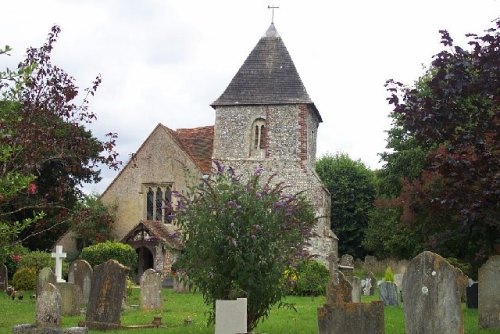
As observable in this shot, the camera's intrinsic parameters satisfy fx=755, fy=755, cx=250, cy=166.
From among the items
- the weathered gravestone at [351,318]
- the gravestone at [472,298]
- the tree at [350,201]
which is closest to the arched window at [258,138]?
the tree at [350,201]

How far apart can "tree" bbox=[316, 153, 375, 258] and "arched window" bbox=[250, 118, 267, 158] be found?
17.2 m

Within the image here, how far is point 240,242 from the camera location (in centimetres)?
1261

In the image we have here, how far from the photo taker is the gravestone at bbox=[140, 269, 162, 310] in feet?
64.6

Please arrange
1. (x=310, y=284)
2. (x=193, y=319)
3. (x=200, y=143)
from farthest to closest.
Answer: (x=200, y=143)
(x=310, y=284)
(x=193, y=319)

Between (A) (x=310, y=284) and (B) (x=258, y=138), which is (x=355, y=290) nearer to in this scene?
(A) (x=310, y=284)

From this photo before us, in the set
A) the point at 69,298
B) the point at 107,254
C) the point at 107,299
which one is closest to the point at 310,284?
the point at 107,254

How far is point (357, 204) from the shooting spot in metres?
54.8

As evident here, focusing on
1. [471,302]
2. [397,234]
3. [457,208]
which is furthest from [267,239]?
[397,234]

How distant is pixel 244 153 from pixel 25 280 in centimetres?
1299

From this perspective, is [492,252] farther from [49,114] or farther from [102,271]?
[49,114]

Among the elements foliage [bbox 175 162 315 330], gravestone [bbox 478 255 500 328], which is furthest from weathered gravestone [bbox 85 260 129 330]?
gravestone [bbox 478 255 500 328]

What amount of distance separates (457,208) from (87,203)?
27678 millimetres

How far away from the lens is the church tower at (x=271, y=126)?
3681cm

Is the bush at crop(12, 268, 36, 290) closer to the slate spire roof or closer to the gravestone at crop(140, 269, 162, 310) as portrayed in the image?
the gravestone at crop(140, 269, 162, 310)
